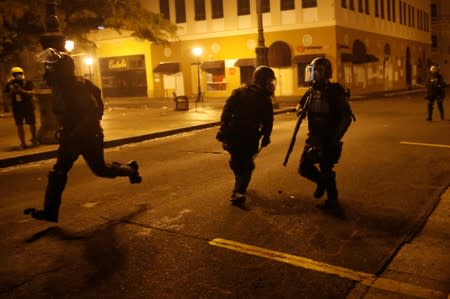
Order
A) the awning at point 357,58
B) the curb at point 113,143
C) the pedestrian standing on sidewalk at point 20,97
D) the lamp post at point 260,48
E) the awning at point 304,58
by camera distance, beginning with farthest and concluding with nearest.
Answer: the awning at point 357,58, the awning at point 304,58, the lamp post at point 260,48, the pedestrian standing on sidewalk at point 20,97, the curb at point 113,143

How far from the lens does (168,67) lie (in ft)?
130

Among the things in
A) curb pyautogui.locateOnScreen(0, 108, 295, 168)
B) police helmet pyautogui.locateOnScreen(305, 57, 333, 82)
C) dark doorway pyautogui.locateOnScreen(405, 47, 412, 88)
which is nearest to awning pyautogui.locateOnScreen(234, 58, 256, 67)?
dark doorway pyautogui.locateOnScreen(405, 47, 412, 88)

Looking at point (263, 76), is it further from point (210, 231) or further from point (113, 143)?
point (113, 143)

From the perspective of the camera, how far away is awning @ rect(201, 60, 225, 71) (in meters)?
37.3

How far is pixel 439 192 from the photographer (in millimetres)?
6633

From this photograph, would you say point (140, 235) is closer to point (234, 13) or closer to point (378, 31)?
point (234, 13)

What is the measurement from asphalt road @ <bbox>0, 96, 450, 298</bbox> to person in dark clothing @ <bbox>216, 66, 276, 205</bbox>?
66cm

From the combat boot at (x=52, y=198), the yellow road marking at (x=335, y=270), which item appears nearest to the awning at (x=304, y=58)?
the combat boot at (x=52, y=198)

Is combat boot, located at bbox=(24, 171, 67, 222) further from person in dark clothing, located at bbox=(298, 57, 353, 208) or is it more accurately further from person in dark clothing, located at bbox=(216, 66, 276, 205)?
person in dark clothing, located at bbox=(298, 57, 353, 208)

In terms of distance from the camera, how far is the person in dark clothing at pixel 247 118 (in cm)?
612

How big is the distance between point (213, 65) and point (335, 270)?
3400 cm

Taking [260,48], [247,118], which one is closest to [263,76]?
[247,118]

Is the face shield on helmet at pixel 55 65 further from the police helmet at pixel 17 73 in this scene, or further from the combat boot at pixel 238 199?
the police helmet at pixel 17 73

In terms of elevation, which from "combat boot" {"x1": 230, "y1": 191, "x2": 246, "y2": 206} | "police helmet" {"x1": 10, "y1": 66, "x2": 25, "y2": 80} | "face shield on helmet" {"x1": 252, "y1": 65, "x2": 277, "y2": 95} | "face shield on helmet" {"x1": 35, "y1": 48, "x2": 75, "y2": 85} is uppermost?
"police helmet" {"x1": 10, "y1": 66, "x2": 25, "y2": 80}
